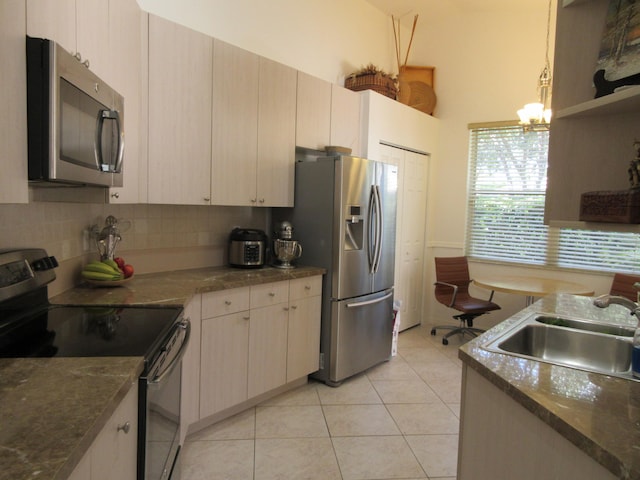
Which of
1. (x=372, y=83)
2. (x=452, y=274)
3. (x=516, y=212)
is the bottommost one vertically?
(x=452, y=274)

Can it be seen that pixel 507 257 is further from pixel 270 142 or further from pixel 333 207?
pixel 270 142

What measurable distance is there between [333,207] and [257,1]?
1766 millimetres

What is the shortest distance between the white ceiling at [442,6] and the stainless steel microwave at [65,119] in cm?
371

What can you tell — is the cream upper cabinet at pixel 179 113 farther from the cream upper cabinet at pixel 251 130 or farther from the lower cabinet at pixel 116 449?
the lower cabinet at pixel 116 449

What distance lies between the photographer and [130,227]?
2.62 metres

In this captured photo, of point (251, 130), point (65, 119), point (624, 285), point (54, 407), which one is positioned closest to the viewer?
point (54, 407)

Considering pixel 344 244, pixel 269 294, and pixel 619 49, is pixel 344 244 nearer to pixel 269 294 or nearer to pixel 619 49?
pixel 269 294

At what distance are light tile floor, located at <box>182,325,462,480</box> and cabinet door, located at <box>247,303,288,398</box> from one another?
0.58 ft

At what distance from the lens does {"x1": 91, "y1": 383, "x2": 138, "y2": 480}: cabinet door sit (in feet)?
3.22

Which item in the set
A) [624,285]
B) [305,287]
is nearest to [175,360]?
[305,287]

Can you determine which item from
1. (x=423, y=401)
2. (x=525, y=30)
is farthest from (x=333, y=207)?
(x=525, y=30)

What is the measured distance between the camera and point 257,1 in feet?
10.7

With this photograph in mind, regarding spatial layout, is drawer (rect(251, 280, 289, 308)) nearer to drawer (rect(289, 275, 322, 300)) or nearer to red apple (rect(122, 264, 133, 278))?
drawer (rect(289, 275, 322, 300))

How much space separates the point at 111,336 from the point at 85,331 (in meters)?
0.13
